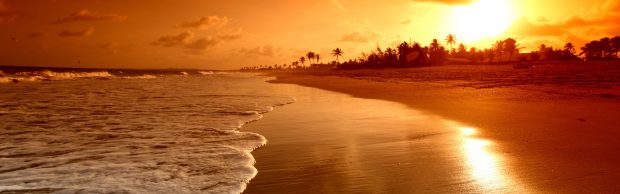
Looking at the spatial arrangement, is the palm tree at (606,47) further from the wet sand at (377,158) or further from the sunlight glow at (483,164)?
the sunlight glow at (483,164)

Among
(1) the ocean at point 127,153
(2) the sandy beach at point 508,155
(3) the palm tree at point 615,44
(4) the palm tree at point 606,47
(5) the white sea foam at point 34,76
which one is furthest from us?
(4) the palm tree at point 606,47

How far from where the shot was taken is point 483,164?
5457 mm

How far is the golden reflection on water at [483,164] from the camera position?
4.58 metres

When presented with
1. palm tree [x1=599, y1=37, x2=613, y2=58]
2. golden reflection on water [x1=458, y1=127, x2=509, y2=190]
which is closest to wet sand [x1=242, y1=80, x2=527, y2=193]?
golden reflection on water [x1=458, y1=127, x2=509, y2=190]

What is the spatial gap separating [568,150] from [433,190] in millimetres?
3013

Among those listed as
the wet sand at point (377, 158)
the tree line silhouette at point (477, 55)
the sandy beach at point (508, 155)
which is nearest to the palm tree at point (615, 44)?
the tree line silhouette at point (477, 55)

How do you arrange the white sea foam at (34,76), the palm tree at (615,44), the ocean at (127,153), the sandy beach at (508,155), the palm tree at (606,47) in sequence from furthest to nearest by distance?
1. the palm tree at (606,47)
2. the palm tree at (615,44)
3. the white sea foam at (34,76)
4. the ocean at (127,153)
5. the sandy beach at (508,155)

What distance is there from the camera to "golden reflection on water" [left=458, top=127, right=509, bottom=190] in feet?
15.0

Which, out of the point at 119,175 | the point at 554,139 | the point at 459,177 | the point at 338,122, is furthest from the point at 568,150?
the point at 119,175

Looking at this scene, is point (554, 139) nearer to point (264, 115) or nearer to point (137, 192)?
point (137, 192)

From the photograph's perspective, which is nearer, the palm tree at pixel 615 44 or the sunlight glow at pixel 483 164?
the sunlight glow at pixel 483 164

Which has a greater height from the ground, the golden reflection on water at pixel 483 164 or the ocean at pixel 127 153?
the golden reflection on water at pixel 483 164

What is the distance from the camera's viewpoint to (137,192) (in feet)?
15.4

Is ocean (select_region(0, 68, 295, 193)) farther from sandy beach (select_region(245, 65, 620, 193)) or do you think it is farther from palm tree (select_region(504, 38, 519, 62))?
palm tree (select_region(504, 38, 519, 62))
